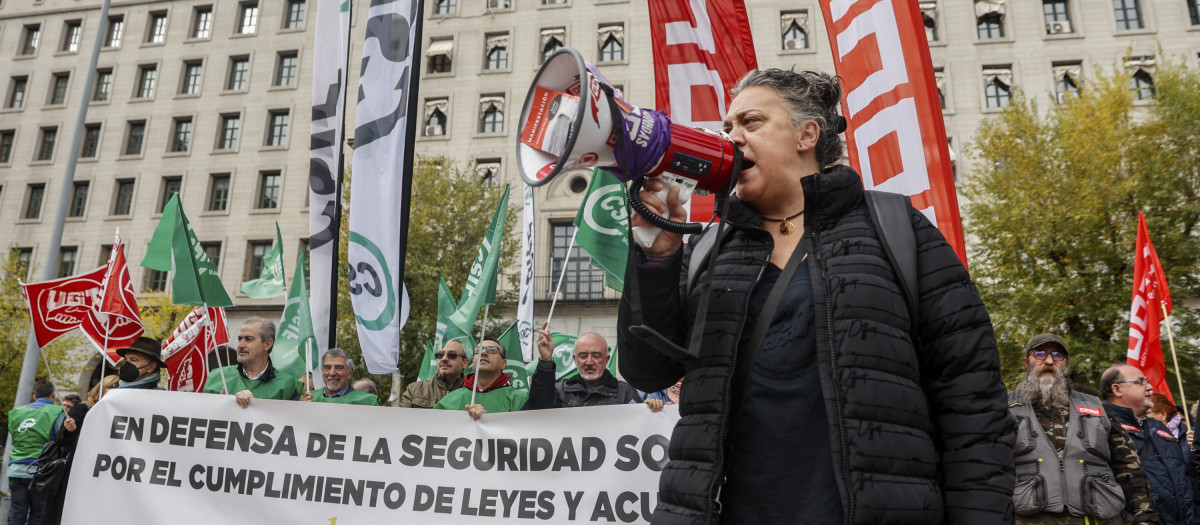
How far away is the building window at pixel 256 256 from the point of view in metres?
31.6

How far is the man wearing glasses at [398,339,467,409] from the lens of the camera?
695 centimetres

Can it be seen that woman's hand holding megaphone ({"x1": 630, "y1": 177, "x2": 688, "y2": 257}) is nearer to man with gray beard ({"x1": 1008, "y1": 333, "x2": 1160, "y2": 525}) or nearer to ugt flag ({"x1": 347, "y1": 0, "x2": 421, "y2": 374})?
man with gray beard ({"x1": 1008, "y1": 333, "x2": 1160, "y2": 525})

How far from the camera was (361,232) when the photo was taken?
598 centimetres

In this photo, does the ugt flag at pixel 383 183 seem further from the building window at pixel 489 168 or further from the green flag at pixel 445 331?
the building window at pixel 489 168

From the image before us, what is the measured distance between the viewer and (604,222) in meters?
7.59

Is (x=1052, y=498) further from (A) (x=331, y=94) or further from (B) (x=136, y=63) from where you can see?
(B) (x=136, y=63)

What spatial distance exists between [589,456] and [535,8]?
29.8 m

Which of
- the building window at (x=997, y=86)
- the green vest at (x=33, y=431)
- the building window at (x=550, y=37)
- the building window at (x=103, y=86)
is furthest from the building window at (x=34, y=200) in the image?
the building window at (x=997, y=86)

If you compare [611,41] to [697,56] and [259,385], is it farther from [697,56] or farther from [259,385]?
[259,385]

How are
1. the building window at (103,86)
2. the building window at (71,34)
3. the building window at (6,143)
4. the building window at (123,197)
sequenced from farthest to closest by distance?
1. the building window at (71,34)
2. the building window at (6,143)
3. the building window at (103,86)
4. the building window at (123,197)

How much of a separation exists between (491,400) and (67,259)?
3419 cm


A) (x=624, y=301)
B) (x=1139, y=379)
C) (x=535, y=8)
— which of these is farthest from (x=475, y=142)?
(x=624, y=301)

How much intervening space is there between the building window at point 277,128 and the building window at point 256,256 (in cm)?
414

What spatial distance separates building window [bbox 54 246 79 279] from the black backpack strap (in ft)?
124
